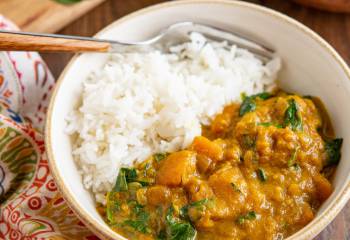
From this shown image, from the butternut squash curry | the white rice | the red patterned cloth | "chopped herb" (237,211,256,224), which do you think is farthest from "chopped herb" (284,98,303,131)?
the red patterned cloth

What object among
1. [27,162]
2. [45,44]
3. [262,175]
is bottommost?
[27,162]

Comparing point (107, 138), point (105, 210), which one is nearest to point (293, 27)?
point (107, 138)

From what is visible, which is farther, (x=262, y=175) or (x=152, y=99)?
(x=152, y=99)

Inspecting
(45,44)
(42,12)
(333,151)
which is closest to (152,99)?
(45,44)

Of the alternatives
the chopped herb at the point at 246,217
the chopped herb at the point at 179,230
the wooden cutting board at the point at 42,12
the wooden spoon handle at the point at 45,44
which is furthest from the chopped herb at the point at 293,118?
the wooden cutting board at the point at 42,12

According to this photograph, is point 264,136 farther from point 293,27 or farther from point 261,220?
point 293,27

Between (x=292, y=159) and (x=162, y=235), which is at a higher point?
(x=292, y=159)

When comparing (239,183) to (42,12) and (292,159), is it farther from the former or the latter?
(42,12)
